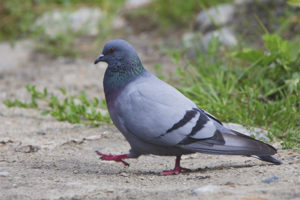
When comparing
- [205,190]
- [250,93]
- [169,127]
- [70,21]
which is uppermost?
[70,21]

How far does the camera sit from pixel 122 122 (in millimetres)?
3174

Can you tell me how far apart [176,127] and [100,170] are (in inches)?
26.9

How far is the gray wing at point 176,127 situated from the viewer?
307 cm

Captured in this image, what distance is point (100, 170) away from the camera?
343 cm

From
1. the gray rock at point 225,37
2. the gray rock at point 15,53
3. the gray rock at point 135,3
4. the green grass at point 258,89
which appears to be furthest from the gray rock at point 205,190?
the gray rock at point 135,3

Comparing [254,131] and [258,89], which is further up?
[258,89]

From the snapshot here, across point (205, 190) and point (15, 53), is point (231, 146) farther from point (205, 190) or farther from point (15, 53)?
point (15, 53)

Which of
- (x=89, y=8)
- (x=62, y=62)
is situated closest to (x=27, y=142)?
(x=62, y=62)

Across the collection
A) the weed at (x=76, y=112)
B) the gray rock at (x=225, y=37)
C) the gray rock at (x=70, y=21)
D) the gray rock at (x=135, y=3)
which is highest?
the gray rock at (x=135, y=3)

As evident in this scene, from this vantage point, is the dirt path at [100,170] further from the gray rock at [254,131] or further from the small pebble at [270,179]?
the gray rock at [254,131]

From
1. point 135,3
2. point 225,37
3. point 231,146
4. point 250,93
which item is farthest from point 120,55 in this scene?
point 135,3

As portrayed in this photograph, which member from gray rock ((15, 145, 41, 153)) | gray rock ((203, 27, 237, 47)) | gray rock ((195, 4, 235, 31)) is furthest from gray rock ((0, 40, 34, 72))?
gray rock ((15, 145, 41, 153))

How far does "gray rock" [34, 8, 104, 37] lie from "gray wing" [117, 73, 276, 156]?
4618 mm

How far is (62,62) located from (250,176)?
195 inches
